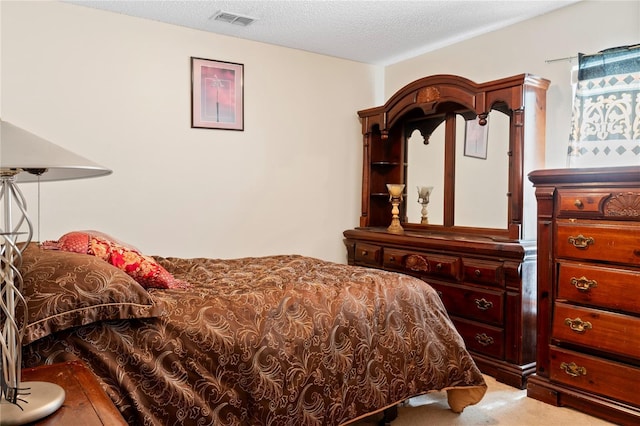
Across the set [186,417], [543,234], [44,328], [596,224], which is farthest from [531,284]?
[44,328]

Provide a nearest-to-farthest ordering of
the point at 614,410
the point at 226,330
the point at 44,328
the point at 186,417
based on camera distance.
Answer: the point at 44,328, the point at 186,417, the point at 226,330, the point at 614,410

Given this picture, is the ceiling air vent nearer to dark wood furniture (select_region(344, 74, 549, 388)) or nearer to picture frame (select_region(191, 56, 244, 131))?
picture frame (select_region(191, 56, 244, 131))

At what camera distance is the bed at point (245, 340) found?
1.52m

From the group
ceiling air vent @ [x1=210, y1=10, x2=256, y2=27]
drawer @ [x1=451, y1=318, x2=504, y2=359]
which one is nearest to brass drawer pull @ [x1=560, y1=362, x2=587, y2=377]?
drawer @ [x1=451, y1=318, x2=504, y2=359]

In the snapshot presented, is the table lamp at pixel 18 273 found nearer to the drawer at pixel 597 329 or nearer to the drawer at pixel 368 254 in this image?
the drawer at pixel 597 329

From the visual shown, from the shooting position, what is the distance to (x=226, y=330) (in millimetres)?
1762

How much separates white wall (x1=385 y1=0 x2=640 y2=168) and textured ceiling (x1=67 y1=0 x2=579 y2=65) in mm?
84

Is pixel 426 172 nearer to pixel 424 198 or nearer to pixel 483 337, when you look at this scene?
pixel 424 198

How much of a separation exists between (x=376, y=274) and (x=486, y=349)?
3.98ft

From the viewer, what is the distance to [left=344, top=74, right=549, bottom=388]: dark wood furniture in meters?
2.98

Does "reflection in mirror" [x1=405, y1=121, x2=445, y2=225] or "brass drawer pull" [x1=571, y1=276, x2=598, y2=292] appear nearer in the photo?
"brass drawer pull" [x1=571, y1=276, x2=598, y2=292]

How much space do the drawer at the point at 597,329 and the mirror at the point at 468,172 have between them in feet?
3.14

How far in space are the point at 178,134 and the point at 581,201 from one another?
107 inches

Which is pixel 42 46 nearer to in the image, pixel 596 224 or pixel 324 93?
pixel 324 93
